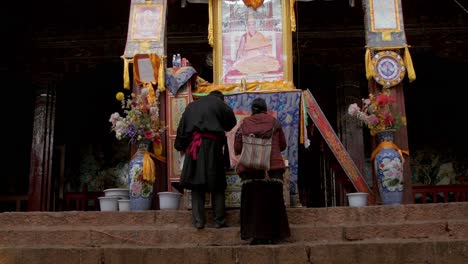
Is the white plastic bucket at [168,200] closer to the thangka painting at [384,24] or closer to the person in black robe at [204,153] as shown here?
the person in black robe at [204,153]

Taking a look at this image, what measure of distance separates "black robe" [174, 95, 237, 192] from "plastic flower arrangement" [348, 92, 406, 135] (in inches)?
66.7

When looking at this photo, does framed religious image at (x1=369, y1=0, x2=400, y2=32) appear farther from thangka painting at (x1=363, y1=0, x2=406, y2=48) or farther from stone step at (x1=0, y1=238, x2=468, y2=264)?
stone step at (x1=0, y1=238, x2=468, y2=264)

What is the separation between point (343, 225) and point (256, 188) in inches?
37.4

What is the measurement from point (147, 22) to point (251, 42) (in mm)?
1320

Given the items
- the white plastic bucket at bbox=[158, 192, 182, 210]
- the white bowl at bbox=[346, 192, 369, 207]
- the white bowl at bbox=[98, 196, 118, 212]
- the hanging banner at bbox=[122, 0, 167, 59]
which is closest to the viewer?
the white plastic bucket at bbox=[158, 192, 182, 210]

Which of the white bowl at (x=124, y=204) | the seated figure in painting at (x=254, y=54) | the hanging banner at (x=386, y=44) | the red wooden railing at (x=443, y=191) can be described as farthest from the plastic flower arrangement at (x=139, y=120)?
the red wooden railing at (x=443, y=191)

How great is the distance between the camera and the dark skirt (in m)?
5.01

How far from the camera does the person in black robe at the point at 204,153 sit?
536 cm

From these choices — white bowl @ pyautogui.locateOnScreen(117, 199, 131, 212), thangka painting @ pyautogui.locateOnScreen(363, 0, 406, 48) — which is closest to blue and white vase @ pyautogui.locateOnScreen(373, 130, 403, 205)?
thangka painting @ pyautogui.locateOnScreen(363, 0, 406, 48)

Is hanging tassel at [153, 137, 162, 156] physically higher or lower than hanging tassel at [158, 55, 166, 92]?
lower

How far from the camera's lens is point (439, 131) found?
11.5 meters

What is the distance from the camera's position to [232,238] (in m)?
5.38

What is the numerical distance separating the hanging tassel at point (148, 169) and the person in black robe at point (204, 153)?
34.6 inches

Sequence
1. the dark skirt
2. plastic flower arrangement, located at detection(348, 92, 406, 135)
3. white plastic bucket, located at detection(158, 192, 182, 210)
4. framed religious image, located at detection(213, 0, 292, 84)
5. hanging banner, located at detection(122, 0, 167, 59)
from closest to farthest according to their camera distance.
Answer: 1. the dark skirt
2. white plastic bucket, located at detection(158, 192, 182, 210)
3. plastic flower arrangement, located at detection(348, 92, 406, 135)
4. hanging banner, located at detection(122, 0, 167, 59)
5. framed religious image, located at detection(213, 0, 292, 84)
